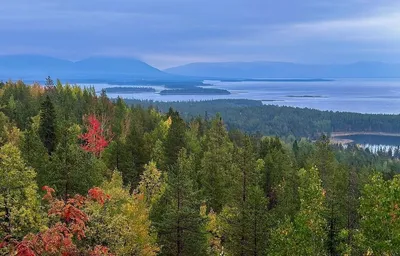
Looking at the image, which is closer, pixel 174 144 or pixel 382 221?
pixel 382 221

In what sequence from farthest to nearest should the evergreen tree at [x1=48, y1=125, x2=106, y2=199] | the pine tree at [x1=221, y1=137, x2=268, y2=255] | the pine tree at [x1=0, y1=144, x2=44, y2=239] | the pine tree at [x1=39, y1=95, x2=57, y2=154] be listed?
the pine tree at [x1=39, y1=95, x2=57, y2=154] → the pine tree at [x1=221, y1=137, x2=268, y2=255] → the evergreen tree at [x1=48, y1=125, x2=106, y2=199] → the pine tree at [x1=0, y1=144, x2=44, y2=239]

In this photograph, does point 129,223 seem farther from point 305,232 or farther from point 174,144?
point 174,144

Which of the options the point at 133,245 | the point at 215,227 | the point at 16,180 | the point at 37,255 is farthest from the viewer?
the point at 215,227

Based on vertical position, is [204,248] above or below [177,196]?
below

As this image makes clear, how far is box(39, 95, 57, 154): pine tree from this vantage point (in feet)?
155

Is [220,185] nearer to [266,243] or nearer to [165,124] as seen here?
[266,243]

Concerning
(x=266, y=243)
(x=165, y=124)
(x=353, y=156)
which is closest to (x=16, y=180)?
(x=266, y=243)

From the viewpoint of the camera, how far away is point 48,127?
4762 cm

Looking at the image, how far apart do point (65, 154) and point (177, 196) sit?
823cm

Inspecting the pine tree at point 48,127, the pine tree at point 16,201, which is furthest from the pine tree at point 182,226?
the pine tree at point 48,127

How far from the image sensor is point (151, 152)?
5766 cm

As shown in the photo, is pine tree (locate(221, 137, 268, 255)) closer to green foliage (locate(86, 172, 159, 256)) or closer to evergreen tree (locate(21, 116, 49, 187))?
green foliage (locate(86, 172, 159, 256))

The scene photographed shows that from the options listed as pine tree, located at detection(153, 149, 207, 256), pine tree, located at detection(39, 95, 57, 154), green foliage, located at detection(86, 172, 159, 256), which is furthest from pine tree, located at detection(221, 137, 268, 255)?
pine tree, located at detection(39, 95, 57, 154)

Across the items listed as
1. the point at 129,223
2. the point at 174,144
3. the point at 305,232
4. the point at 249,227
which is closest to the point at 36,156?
the point at 129,223
